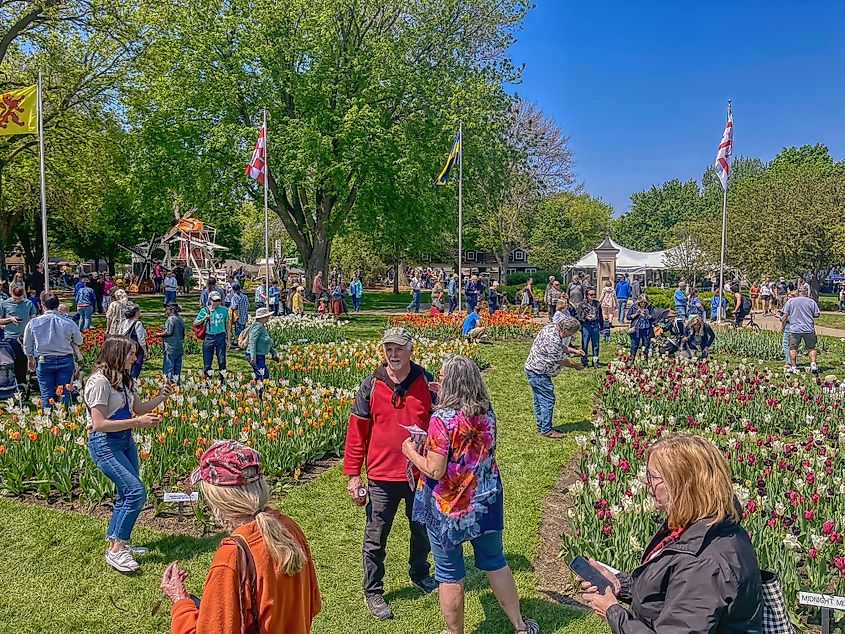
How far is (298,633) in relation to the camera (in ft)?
7.91

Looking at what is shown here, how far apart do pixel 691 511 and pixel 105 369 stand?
416 centimetres

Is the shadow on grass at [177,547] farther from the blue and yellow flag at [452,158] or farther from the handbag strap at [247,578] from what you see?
the blue and yellow flag at [452,158]

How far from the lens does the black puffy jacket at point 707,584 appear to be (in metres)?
2.20

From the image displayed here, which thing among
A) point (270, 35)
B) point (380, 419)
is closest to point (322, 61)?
point (270, 35)

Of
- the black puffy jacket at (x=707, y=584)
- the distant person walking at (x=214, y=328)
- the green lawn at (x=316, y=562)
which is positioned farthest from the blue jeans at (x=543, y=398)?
the black puffy jacket at (x=707, y=584)

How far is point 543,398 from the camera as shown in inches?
352

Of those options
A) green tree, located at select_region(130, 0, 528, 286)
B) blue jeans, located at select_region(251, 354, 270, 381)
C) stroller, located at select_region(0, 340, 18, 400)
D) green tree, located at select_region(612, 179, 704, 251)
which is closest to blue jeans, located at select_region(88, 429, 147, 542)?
stroller, located at select_region(0, 340, 18, 400)

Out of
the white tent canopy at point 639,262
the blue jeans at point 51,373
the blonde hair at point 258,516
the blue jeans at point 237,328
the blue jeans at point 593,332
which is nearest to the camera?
the blonde hair at point 258,516

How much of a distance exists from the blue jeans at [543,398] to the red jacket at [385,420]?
4.49 metres

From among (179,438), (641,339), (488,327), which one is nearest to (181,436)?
(179,438)

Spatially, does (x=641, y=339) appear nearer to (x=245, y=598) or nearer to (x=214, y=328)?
(x=214, y=328)

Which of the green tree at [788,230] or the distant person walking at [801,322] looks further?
the green tree at [788,230]

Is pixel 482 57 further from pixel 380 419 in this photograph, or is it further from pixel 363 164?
pixel 380 419

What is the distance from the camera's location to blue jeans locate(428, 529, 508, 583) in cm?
380
